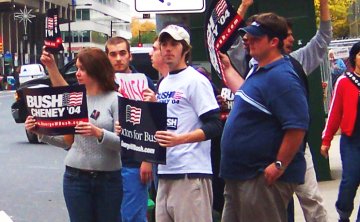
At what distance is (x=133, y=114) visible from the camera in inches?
205

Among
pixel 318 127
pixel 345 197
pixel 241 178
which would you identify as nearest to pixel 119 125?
pixel 241 178

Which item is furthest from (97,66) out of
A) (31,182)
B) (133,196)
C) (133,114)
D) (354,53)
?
(31,182)

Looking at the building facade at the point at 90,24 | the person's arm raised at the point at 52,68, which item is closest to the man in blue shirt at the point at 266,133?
the person's arm raised at the point at 52,68

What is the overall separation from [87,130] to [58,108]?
0.26 metres

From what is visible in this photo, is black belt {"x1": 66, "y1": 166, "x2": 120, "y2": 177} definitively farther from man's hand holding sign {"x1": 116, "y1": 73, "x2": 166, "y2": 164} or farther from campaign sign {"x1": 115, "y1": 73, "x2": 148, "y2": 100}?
campaign sign {"x1": 115, "y1": 73, "x2": 148, "y2": 100}

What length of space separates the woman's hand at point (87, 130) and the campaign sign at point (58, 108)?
0.03 metres

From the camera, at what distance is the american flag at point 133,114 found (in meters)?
5.16

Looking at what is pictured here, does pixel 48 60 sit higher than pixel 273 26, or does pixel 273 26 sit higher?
pixel 273 26

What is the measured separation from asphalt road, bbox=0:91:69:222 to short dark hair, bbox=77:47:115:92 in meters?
4.35

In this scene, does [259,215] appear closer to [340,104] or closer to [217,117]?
[217,117]

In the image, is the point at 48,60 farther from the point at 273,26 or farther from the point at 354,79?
the point at 354,79

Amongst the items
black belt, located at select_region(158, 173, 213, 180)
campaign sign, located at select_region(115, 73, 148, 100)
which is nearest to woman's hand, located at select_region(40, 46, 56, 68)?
campaign sign, located at select_region(115, 73, 148, 100)

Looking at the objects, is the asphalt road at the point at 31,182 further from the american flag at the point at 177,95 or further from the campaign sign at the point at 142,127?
the american flag at the point at 177,95

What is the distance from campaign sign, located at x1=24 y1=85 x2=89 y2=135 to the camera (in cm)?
536
